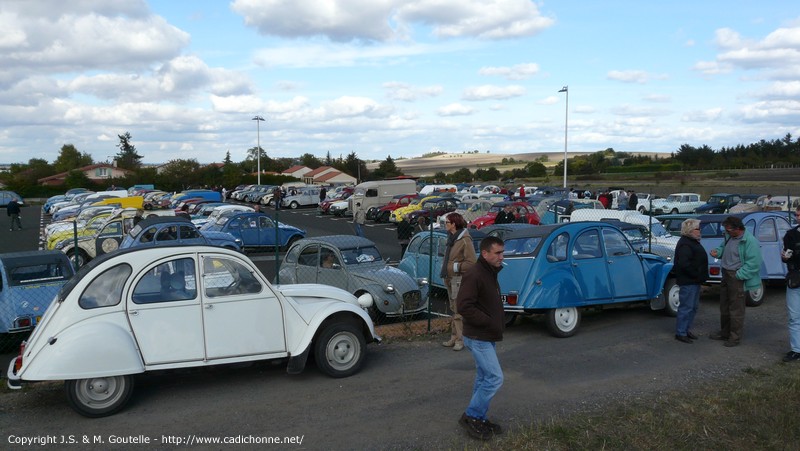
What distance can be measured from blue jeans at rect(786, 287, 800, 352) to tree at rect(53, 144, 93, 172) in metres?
125

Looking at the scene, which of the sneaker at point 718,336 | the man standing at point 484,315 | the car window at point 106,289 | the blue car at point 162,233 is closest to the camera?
the man standing at point 484,315

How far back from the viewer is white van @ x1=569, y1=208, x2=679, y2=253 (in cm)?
1631

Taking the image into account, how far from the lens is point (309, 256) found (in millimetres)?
12289

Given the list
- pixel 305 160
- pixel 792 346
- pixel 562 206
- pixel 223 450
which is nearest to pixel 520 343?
pixel 792 346

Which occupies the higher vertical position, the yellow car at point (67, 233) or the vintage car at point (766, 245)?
the vintage car at point (766, 245)

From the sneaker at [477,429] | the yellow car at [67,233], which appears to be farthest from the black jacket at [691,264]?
the yellow car at [67,233]

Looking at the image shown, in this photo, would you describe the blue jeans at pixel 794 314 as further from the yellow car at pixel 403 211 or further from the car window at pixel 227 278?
the yellow car at pixel 403 211

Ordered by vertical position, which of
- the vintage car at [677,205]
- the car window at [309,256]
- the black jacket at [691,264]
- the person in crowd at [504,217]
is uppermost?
the black jacket at [691,264]

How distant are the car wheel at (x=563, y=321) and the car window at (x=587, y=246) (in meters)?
0.80

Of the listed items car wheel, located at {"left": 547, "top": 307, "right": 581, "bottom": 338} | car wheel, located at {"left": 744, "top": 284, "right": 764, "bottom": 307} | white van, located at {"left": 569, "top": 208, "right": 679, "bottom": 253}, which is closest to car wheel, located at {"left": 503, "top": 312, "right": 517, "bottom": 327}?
car wheel, located at {"left": 547, "top": 307, "right": 581, "bottom": 338}

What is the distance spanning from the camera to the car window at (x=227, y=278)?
269 inches

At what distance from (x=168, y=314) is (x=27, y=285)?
624 cm

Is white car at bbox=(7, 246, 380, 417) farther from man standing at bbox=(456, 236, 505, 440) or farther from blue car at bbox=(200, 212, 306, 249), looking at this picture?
blue car at bbox=(200, 212, 306, 249)

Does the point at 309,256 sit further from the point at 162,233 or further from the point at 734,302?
the point at 162,233
